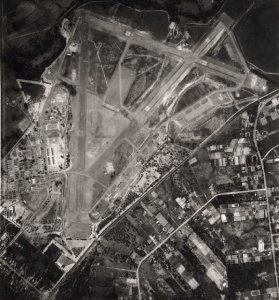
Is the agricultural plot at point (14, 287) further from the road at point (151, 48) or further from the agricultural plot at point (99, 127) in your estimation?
the agricultural plot at point (99, 127)

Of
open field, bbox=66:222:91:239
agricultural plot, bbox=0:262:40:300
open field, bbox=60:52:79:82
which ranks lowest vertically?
agricultural plot, bbox=0:262:40:300

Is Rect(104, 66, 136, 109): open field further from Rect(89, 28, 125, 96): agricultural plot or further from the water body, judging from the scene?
the water body

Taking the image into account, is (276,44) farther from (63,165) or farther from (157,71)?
(63,165)

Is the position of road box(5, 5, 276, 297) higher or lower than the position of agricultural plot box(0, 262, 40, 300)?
higher

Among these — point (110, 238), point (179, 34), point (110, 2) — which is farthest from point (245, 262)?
point (110, 2)

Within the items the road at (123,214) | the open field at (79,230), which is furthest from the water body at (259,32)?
the open field at (79,230)

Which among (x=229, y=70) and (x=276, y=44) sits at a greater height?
(x=276, y=44)

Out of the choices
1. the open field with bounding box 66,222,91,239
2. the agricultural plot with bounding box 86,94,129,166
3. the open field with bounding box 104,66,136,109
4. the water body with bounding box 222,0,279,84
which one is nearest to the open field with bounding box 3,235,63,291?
the open field with bounding box 66,222,91,239
